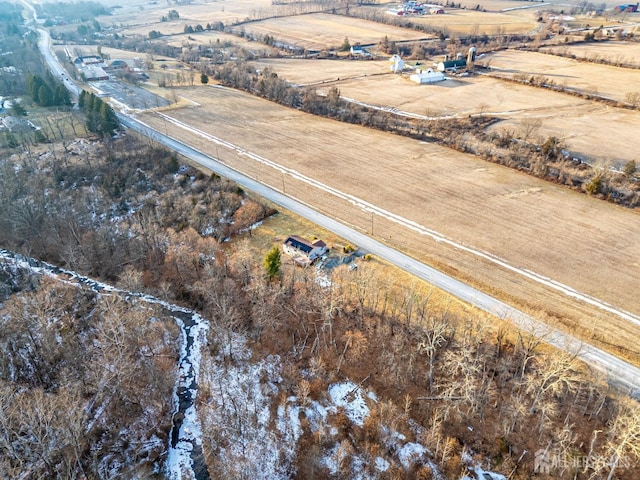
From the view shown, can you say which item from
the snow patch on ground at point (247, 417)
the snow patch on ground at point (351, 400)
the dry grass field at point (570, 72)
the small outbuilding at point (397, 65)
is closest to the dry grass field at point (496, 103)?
the small outbuilding at point (397, 65)

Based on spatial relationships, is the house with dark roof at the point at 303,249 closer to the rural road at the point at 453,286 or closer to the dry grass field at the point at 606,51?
the rural road at the point at 453,286

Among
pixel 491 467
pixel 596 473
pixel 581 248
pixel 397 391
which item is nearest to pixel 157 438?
pixel 397 391

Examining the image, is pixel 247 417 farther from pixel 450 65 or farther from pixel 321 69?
pixel 321 69

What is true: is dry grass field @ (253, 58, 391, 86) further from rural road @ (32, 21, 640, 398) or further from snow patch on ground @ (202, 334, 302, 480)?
snow patch on ground @ (202, 334, 302, 480)

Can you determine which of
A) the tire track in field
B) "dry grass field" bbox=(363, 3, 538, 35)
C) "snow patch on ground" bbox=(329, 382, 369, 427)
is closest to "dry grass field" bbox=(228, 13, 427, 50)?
"dry grass field" bbox=(363, 3, 538, 35)

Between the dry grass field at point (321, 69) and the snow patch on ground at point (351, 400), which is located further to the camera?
the dry grass field at point (321, 69)

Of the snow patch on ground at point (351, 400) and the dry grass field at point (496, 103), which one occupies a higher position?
the dry grass field at point (496, 103)
